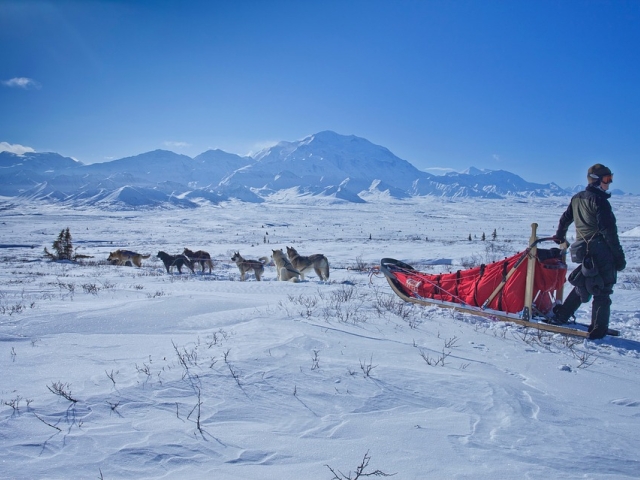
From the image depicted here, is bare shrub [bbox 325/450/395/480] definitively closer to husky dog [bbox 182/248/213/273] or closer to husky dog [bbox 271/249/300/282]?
husky dog [bbox 271/249/300/282]

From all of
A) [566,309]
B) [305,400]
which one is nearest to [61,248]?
[305,400]

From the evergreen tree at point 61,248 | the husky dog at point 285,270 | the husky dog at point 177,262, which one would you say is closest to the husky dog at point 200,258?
the husky dog at point 177,262

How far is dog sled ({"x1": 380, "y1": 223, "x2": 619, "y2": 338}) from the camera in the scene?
468 centimetres

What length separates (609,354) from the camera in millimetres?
3885

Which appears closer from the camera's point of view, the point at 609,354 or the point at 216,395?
the point at 216,395

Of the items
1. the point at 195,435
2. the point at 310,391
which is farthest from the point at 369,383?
the point at 195,435

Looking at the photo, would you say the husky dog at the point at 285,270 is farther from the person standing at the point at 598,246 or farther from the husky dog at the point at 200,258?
the person standing at the point at 598,246

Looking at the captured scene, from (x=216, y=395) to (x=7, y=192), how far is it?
252 m

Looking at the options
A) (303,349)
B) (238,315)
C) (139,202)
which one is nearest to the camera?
(303,349)

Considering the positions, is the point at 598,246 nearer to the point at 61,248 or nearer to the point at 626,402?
the point at 626,402

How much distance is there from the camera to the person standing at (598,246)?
4.16 metres

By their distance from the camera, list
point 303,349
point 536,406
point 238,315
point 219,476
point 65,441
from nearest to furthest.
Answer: point 219,476
point 65,441
point 536,406
point 303,349
point 238,315

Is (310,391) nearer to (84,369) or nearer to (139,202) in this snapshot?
(84,369)

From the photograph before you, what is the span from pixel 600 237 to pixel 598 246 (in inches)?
4.5
